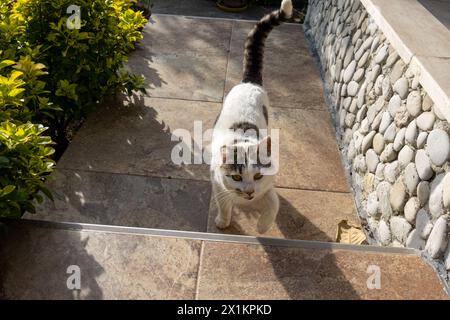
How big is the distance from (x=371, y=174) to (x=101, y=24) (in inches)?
126

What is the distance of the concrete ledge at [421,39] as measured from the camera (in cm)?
274

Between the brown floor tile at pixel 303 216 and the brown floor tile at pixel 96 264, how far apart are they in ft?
3.10

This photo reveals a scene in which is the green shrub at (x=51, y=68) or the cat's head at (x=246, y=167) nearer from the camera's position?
the green shrub at (x=51, y=68)

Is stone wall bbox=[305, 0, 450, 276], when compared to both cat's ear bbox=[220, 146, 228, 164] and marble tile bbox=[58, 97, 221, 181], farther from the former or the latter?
marble tile bbox=[58, 97, 221, 181]

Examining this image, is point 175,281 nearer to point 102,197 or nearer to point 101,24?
point 102,197

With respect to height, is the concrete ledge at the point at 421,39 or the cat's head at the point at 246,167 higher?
the concrete ledge at the point at 421,39

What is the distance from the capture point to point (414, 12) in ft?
13.2

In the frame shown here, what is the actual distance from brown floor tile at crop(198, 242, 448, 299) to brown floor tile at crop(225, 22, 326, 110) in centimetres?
290

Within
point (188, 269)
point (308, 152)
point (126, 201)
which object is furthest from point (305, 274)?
point (308, 152)

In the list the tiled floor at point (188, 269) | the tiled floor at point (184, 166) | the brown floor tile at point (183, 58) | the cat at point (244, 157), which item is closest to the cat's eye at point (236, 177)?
the cat at point (244, 157)

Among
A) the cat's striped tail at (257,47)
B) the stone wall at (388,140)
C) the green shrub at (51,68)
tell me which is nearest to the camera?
the stone wall at (388,140)

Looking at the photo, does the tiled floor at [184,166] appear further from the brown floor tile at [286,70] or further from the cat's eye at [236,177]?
the cat's eye at [236,177]

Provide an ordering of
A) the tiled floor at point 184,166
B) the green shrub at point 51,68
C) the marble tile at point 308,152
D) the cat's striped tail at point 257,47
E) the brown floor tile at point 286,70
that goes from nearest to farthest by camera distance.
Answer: the green shrub at point 51,68 < the tiled floor at point 184,166 < the marble tile at point 308,152 < the cat's striped tail at point 257,47 < the brown floor tile at point 286,70

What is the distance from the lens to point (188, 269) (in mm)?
2553
